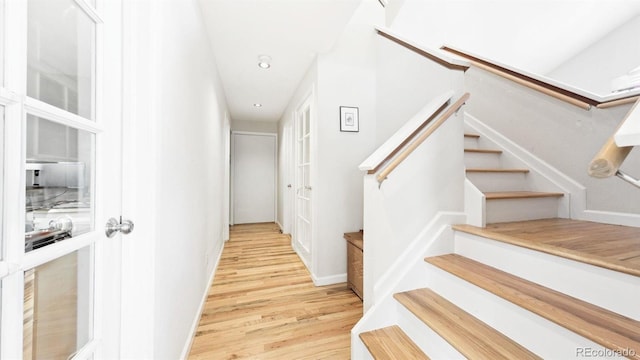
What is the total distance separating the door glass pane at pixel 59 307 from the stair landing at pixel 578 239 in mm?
1745

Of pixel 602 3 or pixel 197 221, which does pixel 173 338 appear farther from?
pixel 602 3

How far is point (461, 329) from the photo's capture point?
103cm

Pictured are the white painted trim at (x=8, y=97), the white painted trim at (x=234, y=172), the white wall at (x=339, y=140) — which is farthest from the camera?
the white painted trim at (x=234, y=172)

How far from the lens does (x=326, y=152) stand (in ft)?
7.75

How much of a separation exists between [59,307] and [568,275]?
1815 millimetres

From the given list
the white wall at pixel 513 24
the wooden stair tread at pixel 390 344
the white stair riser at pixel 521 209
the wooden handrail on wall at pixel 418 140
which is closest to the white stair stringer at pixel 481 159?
the white stair riser at pixel 521 209

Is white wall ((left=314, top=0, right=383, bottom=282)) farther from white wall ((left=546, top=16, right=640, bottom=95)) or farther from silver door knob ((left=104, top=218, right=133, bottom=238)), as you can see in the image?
white wall ((left=546, top=16, right=640, bottom=95))

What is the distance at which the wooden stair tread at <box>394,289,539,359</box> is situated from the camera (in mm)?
900

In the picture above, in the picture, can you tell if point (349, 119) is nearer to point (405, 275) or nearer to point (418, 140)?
point (418, 140)

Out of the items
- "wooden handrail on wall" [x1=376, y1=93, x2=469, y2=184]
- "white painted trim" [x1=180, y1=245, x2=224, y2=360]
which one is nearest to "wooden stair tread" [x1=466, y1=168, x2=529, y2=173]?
"wooden handrail on wall" [x1=376, y1=93, x2=469, y2=184]

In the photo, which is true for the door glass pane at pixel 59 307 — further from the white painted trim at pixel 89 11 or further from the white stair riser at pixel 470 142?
the white stair riser at pixel 470 142

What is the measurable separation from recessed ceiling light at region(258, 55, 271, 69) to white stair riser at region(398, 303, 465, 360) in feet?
8.21

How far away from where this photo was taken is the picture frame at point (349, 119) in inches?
94.8

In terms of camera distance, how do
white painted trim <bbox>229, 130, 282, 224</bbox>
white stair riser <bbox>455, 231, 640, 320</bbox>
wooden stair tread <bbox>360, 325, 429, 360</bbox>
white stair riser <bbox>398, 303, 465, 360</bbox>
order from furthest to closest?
white painted trim <bbox>229, 130, 282, 224</bbox>, wooden stair tread <bbox>360, 325, 429, 360</bbox>, white stair riser <bbox>398, 303, 465, 360</bbox>, white stair riser <bbox>455, 231, 640, 320</bbox>
